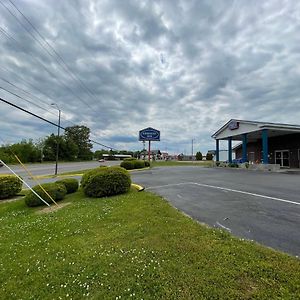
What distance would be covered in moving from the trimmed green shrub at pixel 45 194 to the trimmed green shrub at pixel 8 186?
9.84 feet

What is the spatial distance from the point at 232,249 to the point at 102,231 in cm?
278

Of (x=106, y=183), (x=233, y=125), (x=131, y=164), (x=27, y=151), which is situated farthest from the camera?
(x=27, y=151)

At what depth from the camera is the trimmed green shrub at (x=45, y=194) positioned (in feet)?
30.0

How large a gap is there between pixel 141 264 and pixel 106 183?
6.65 m

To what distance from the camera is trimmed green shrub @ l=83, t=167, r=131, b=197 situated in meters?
9.77

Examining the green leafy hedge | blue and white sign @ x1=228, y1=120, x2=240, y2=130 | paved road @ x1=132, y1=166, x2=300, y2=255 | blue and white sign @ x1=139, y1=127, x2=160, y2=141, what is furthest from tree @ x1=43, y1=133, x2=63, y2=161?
paved road @ x1=132, y1=166, x2=300, y2=255

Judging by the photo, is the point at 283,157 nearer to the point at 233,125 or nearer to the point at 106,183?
the point at 233,125

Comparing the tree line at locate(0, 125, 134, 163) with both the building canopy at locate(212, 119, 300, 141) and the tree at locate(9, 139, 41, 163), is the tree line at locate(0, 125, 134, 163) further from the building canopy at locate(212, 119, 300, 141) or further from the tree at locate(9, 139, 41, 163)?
the building canopy at locate(212, 119, 300, 141)

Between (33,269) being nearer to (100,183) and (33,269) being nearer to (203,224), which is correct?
(203,224)

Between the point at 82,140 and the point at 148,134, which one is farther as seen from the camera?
the point at 82,140

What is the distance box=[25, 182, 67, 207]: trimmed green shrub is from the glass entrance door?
29.9 meters

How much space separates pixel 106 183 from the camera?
32.1 ft

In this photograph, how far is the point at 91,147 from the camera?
10031 centimetres

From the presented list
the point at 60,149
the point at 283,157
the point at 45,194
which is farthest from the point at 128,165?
the point at 60,149
